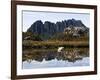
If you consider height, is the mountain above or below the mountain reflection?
above

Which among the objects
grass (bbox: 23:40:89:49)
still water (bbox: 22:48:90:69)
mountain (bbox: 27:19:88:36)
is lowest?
still water (bbox: 22:48:90:69)

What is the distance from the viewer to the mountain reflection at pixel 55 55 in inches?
78.3

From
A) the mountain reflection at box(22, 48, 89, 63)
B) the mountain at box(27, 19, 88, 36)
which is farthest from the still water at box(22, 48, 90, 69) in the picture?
the mountain at box(27, 19, 88, 36)

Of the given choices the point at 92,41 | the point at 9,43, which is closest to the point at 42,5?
the point at 9,43

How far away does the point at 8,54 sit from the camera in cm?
190

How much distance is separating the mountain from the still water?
18cm

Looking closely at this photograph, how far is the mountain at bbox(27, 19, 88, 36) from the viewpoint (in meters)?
2.01

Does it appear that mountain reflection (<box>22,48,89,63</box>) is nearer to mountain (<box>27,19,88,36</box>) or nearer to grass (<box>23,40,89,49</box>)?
grass (<box>23,40,89,49</box>)

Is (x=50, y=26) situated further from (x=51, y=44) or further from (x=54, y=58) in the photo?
(x=54, y=58)

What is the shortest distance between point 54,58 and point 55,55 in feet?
0.10

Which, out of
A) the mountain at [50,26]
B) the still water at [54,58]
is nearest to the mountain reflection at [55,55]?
the still water at [54,58]

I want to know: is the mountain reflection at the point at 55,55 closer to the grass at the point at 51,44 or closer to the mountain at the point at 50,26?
the grass at the point at 51,44

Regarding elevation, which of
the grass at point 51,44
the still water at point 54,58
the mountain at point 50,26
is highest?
the mountain at point 50,26

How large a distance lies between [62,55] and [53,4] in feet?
1.59
